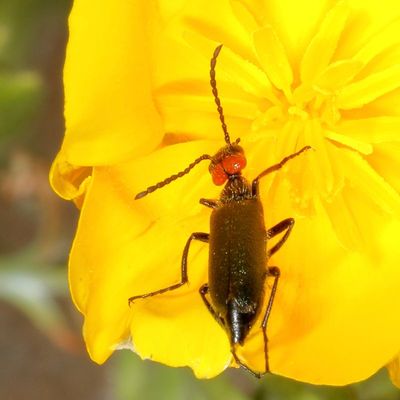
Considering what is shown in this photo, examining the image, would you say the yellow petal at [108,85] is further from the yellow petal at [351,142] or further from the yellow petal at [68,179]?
the yellow petal at [351,142]

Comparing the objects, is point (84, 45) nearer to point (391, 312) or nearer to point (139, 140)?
point (139, 140)

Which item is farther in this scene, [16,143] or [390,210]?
[16,143]

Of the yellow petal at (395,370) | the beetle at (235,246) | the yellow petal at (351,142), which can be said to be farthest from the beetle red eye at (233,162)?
the yellow petal at (395,370)

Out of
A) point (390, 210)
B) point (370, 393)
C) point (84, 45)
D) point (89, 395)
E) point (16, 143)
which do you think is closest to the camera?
point (84, 45)

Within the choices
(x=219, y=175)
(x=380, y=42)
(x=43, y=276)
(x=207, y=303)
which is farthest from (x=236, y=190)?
(x=43, y=276)

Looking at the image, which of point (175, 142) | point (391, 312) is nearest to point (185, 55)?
point (175, 142)

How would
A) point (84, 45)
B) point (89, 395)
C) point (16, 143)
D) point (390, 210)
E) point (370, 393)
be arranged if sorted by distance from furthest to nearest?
1. point (89, 395)
2. point (16, 143)
3. point (370, 393)
4. point (390, 210)
5. point (84, 45)

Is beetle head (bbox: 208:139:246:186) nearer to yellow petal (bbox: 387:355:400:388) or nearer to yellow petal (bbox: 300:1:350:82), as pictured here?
yellow petal (bbox: 300:1:350:82)
